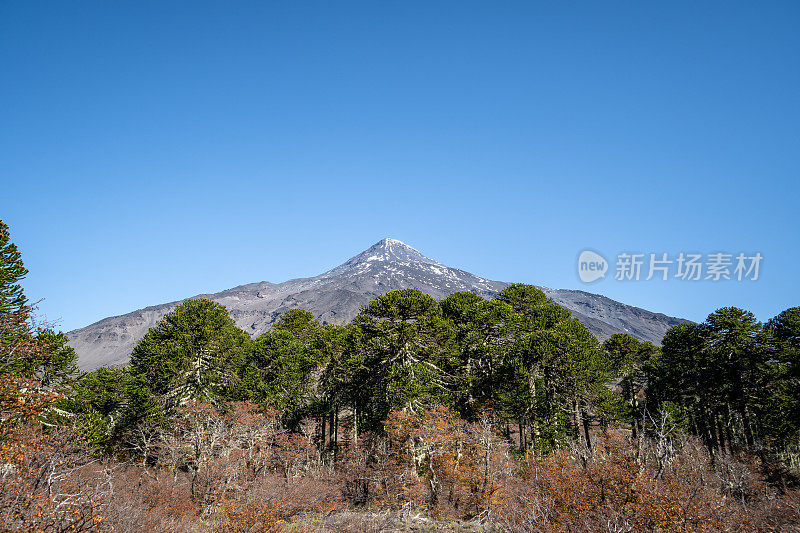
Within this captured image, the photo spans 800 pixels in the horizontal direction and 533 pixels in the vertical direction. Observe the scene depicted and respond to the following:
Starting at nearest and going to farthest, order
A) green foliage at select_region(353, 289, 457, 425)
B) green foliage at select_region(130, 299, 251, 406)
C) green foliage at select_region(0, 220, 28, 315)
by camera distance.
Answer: green foliage at select_region(0, 220, 28, 315) → green foliage at select_region(353, 289, 457, 425) → green foliage at select_region(130, 299, 251, 406)

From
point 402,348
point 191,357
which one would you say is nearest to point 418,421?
point 402,348

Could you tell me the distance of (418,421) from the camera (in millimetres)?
25016

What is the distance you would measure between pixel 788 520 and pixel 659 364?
20972 mm

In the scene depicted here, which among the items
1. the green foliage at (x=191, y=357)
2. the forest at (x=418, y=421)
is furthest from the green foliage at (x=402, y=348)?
the green foliage at (x=191, y=357)

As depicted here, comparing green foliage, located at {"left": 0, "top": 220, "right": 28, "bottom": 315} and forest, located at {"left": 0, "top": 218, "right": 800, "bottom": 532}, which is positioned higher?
green foliage, located at {"left": 0, "top": 220, "right": 28, "bottom": 315}

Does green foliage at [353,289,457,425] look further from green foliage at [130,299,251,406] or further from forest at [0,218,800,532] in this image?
green foliage at [130,299,251,406]

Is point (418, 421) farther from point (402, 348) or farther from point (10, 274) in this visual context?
point (10, 274)

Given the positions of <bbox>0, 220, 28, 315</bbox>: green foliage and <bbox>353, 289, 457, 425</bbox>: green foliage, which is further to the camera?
<bbox>353, 289, 457, 425</bbox>: green foliage

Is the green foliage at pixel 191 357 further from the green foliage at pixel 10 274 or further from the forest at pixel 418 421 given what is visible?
the green foliage at pixel 10 274

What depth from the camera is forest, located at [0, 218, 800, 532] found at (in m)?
17.8

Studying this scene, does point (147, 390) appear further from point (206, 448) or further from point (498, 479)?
point (498, 479)

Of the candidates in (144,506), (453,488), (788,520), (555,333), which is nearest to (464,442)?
(453,488)

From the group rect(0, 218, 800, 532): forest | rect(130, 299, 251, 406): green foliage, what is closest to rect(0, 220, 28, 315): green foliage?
rect(0, 218, 800, 532): forest

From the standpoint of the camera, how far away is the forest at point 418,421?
17.8 meters
